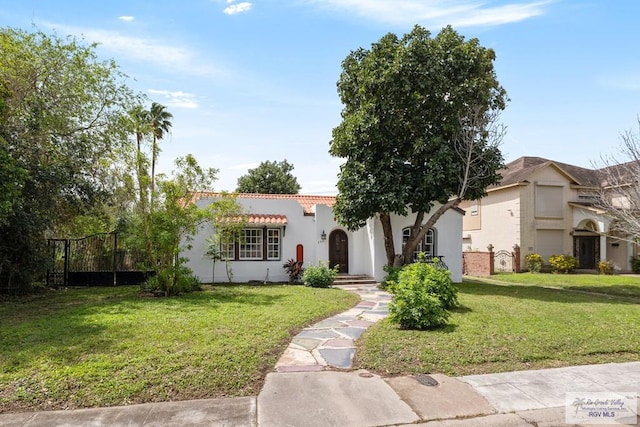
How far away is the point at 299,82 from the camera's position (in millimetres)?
12133

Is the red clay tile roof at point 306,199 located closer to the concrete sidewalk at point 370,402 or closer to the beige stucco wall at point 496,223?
the concrete sidewalk at point 370,402

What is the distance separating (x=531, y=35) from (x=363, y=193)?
7.18 meters

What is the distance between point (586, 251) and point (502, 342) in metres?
24.3

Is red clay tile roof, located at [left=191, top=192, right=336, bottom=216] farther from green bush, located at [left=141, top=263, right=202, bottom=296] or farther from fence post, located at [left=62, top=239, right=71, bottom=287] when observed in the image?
fence post, located at [left=62, top=239, right=71, bottom=287]

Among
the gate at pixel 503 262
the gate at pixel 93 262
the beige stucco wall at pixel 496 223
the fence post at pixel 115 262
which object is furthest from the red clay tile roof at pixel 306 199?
the beige stucco wall at pixel 496 223

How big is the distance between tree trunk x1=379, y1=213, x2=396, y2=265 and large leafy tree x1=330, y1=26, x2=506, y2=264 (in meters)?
1.50

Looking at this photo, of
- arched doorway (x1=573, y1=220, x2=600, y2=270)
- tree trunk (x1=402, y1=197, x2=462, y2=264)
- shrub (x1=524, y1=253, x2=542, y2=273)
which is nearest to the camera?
tree trunk (x1=402, y1=197, x2=462, y2=264)

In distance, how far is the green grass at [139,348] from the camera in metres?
4.78

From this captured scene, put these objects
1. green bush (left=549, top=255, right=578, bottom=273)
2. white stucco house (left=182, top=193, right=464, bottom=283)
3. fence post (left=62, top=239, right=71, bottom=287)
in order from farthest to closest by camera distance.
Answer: green bush (left=549, top=255, right=578, bottom=273)
white stucco house (left=182, top=193, right=464, bottom=283)
fence post (left=62, top=239, right=71, bottom=287)

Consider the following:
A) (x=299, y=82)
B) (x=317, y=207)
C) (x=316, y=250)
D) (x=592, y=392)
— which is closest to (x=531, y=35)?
(x=299, y=82)

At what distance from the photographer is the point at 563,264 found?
2358 cm

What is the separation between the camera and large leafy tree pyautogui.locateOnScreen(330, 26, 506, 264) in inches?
560

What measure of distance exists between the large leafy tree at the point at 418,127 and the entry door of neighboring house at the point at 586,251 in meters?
Result: 14.9

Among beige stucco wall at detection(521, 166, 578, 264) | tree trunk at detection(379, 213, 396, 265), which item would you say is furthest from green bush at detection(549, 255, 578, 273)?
tree trunk at detection(379, 213, 396, 265)
